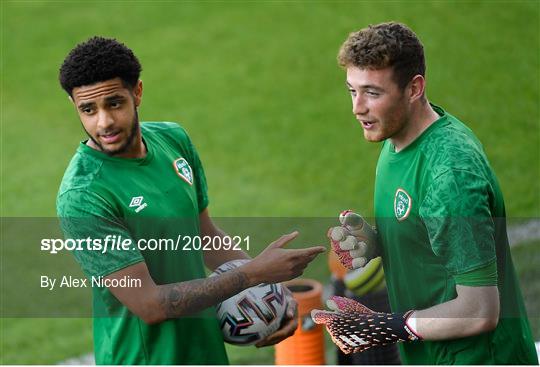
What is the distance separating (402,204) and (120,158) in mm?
1238

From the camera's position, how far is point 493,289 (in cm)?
407

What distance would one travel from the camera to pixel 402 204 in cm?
425

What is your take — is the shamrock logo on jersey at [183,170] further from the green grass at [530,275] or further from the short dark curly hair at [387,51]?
the green grass at [530,275]

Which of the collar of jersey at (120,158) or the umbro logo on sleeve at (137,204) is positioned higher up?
the collar of jersey at (120,158)

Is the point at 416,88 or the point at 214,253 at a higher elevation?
the point at 416,88

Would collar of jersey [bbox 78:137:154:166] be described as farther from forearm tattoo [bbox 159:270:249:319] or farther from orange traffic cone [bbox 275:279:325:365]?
orange traffic cone [bbox 275:279:325:365]

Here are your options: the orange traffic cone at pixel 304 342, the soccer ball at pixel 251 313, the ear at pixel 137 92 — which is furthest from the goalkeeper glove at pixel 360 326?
the orange traffic cone at pixel 304 342

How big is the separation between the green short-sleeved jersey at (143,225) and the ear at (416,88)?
1.09 m

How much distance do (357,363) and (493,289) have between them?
2.56 m

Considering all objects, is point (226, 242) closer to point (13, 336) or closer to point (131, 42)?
point (13, 336)

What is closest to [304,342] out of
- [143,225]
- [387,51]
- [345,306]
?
[345,306]

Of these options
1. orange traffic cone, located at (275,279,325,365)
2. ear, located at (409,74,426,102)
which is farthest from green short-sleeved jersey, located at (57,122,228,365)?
orange traffic cone, located at (275,279,325,365)

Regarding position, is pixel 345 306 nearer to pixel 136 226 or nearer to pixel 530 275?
pixel 136 226

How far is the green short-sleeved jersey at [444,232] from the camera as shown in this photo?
3.97 metres
